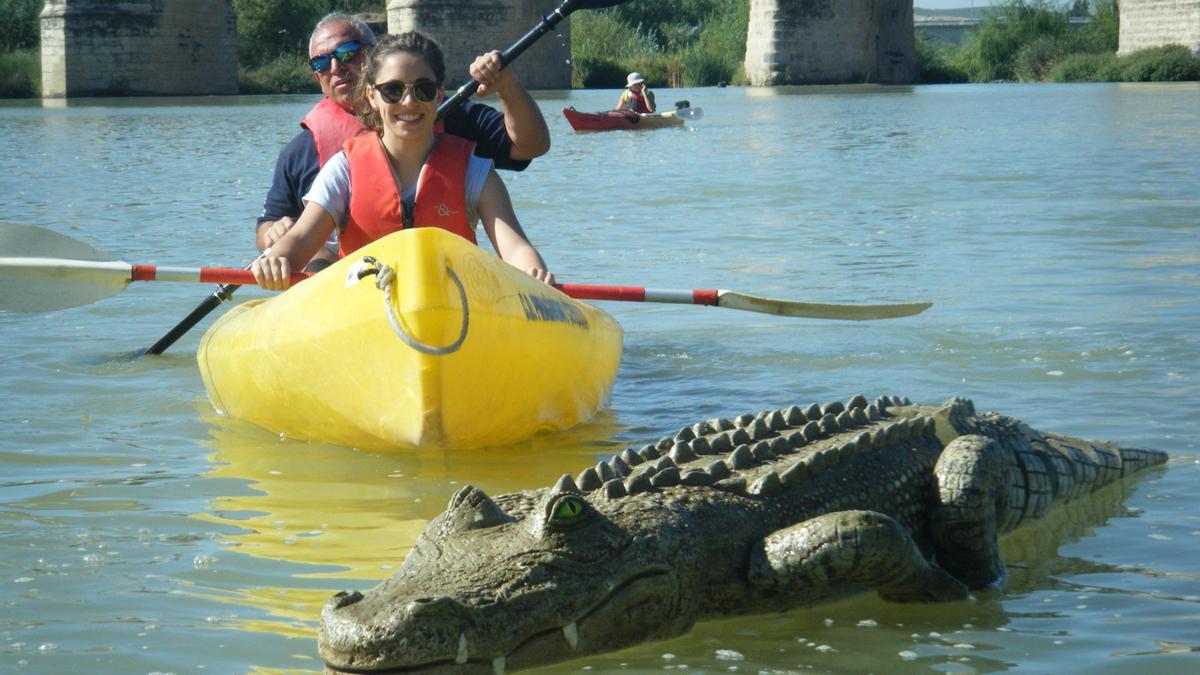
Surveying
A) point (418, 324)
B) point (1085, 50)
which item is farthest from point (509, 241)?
point (1085, 50)

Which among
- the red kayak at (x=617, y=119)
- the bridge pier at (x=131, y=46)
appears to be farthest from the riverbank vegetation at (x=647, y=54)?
the red kayak at (x=617, y=119)

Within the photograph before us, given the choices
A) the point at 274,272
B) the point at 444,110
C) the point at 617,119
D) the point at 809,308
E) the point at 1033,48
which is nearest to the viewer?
the point at 274,272

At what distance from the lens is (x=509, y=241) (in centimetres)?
579

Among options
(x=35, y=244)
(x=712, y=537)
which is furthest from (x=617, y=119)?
(x=712, y=537)

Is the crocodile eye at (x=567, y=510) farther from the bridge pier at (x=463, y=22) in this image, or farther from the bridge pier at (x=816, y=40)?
the bridge pier at (x=816, y=40)

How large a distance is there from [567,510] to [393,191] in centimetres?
278

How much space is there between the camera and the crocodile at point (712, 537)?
2861mm

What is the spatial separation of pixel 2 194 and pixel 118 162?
185 inches

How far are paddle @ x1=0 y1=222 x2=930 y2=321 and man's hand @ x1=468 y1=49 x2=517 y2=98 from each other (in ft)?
3.08

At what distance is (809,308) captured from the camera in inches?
257

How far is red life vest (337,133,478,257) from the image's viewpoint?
5.61 m

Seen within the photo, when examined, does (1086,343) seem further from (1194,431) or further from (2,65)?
(2,65)

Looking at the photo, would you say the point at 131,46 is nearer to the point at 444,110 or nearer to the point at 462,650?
the point at 444,110

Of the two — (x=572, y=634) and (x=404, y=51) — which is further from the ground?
(x=404, y=51)
